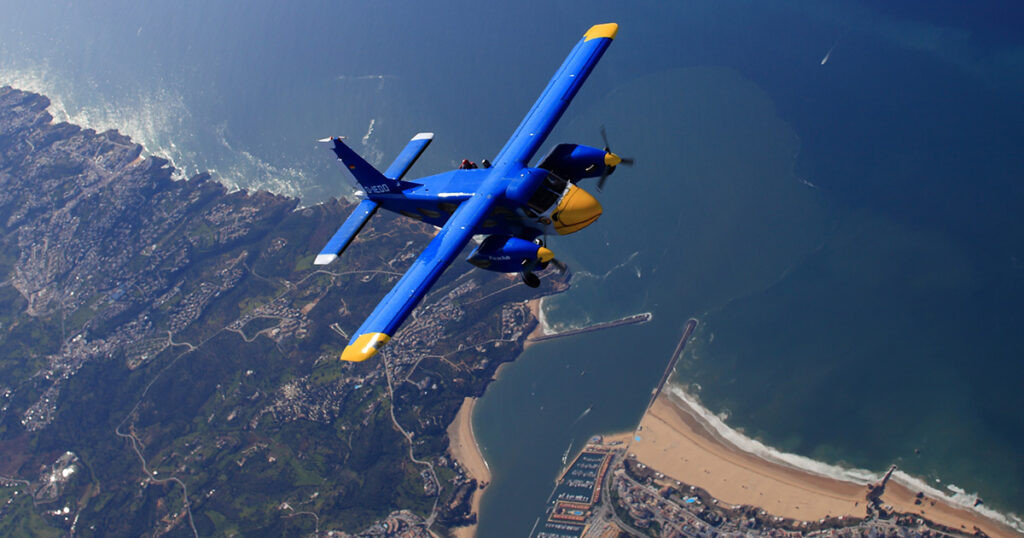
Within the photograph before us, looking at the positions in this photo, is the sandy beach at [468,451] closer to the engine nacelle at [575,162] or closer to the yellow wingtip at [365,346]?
the engine nacelle at [575,162]

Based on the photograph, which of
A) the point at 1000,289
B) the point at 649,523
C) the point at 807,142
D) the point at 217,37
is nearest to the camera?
the point at 649,523

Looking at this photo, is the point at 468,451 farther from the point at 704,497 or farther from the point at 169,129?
the point at 169,129

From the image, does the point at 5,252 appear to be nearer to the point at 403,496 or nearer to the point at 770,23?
the point at 403,496

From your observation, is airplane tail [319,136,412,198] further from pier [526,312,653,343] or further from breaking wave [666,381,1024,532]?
breaking wave [666,381,1024,532]

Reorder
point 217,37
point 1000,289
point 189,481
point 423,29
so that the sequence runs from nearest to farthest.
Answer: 1. point 1000,289
2. point 189,481
3. point 423,29
4. point 217,37

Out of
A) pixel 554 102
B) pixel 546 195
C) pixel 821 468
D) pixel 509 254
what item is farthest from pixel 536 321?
pixel 509 254

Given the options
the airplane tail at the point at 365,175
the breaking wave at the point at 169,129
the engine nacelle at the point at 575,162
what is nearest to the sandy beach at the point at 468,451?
the airplane tail at the point at 365,175

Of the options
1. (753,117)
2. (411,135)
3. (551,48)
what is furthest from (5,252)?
(753,117)
